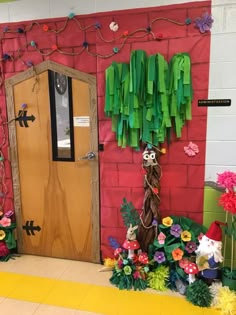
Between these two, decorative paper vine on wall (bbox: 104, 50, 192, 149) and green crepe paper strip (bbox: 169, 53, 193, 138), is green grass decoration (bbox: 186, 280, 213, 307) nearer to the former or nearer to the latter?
decorative paper vine on wall (bbox: 104, 50, 192, 149)

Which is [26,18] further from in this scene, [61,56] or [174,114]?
[174,114]

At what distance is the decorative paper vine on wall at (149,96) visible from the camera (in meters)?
2.12

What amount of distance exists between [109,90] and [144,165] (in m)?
0.65

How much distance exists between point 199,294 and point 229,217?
62cm

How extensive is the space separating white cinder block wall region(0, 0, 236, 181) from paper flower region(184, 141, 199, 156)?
9 cm

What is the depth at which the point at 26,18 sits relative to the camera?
7.97 feet

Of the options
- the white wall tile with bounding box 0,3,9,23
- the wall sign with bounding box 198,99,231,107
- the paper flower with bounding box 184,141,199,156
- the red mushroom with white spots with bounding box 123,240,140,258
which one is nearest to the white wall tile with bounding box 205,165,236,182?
the paper flower with bounding box 184,141,199,156

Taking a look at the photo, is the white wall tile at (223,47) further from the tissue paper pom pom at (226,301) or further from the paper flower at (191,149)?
the tissue paper pom pom at (226,301)

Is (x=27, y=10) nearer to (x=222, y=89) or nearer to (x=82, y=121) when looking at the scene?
(x=82, y=121)

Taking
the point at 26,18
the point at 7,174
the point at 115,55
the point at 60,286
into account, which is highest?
the point at 26,18

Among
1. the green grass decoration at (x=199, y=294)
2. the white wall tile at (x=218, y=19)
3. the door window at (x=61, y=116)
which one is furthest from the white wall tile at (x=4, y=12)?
the green grass decoration at (x=199, y=294)

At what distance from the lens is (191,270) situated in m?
2.09

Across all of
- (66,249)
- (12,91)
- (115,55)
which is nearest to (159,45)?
(115,55)

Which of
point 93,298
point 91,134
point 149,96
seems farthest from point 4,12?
point 93,298
